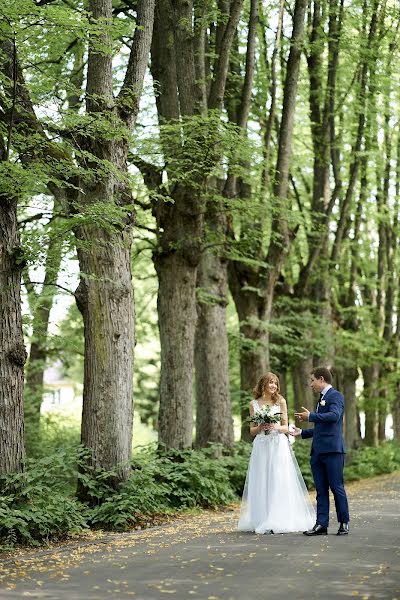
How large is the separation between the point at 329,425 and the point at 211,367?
818 cm

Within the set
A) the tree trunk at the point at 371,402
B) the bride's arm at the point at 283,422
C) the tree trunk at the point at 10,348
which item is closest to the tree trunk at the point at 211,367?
the bride's arm at the point at 283,422

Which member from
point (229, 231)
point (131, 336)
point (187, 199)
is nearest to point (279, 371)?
point (229, 231)

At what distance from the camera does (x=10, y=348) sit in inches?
471

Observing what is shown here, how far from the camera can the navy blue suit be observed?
11820 mm

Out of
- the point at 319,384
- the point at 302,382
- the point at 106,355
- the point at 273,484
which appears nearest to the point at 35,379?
the point at 302,382

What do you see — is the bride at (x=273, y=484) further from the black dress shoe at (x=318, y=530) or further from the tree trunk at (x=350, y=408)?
the tree trunk at (x=350, y=408)

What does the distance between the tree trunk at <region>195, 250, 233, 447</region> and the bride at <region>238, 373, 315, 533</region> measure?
654 cm

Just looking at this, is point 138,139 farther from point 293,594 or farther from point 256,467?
point 293,594

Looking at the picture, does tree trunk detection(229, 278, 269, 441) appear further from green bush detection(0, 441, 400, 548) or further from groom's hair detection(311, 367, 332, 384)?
groom's hair detection(311, 367, 332, 384)

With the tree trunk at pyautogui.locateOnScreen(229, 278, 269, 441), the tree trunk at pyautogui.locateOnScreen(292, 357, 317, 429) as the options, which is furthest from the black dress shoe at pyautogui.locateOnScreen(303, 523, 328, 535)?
the tree trunk at pyautogui.locateOnScreen(292, 357, 317, 429)

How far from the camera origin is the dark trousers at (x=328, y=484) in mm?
11781

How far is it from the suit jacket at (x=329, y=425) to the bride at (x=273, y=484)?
98cm

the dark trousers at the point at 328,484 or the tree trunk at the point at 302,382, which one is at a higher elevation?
the tree trunk at the point at 302,382

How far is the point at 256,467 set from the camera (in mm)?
13078
